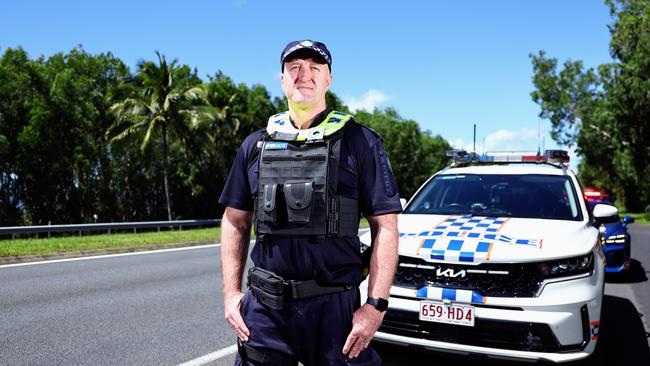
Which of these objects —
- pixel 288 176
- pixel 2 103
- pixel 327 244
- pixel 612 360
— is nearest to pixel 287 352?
pixel 327 244

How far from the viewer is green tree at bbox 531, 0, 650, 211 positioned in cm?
3177

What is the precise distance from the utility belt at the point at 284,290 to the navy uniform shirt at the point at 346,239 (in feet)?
0.10

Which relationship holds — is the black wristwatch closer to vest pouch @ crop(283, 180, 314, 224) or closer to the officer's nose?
vest pouch @ crop(283, 180, 314, 224)

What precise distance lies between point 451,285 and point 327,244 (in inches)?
74.4

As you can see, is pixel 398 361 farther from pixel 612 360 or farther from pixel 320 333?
pixel 320 333

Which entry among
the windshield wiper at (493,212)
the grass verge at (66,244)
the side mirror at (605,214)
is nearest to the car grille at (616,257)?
the side mirror at (605,214)

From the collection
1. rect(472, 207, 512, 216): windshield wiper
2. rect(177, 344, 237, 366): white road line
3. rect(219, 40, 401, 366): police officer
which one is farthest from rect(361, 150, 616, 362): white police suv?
rect(219, 40, 401, 366): police officer

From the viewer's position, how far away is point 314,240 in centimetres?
210

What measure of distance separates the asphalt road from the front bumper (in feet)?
0.67

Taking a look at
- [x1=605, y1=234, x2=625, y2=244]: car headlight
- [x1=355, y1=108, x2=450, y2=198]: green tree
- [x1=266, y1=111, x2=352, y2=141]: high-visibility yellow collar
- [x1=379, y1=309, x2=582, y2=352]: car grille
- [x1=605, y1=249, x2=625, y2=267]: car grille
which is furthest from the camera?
[x1=355, y1=108, x2=450, y2=198]: green tree

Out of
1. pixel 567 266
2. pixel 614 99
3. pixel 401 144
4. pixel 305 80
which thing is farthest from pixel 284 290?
pixel 401 144

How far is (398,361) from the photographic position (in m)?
4.27

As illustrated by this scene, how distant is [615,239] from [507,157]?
3773 mm

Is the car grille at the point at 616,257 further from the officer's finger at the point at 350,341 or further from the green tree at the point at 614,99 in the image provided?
the green tree at the point at 614,99
